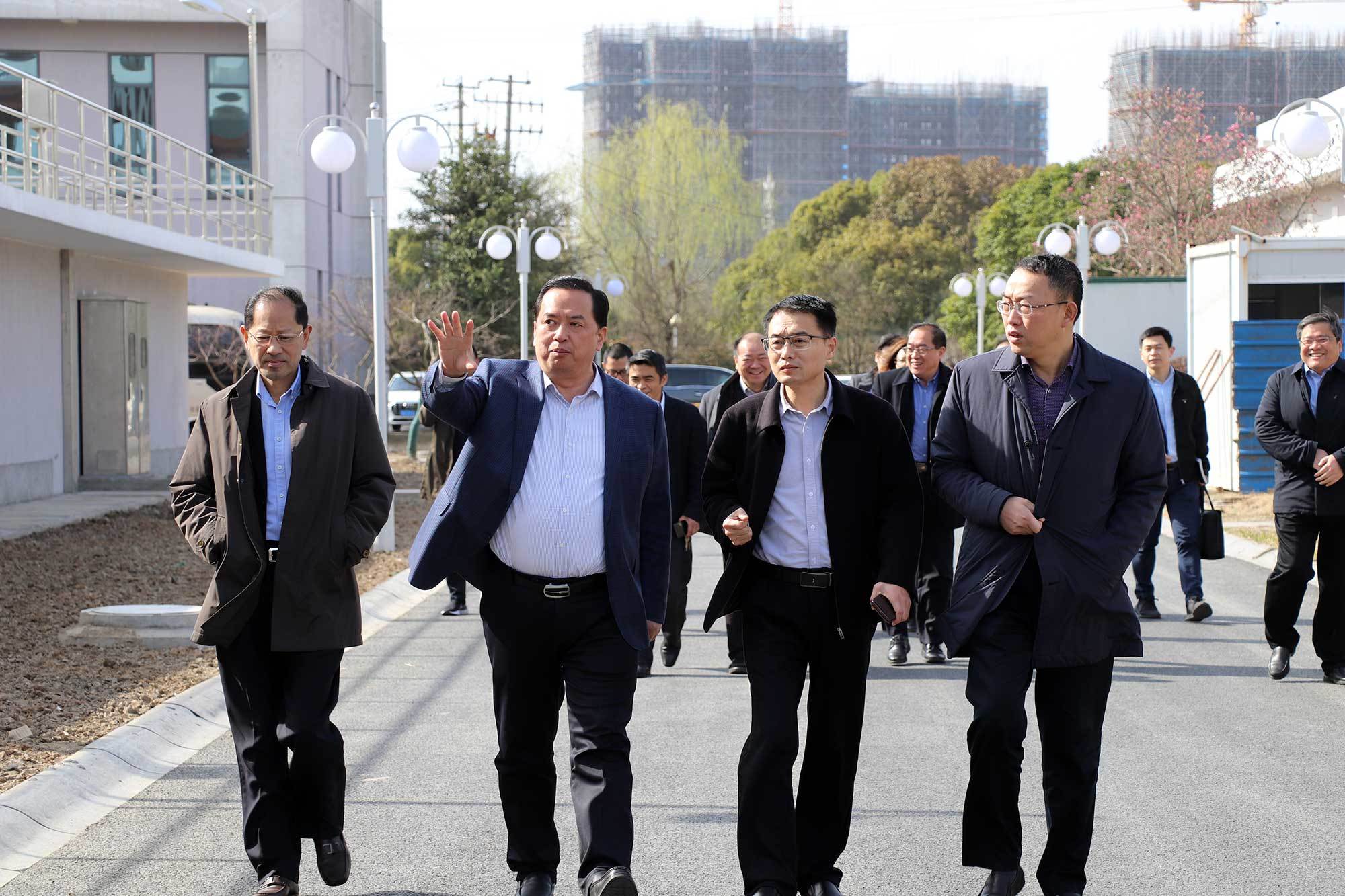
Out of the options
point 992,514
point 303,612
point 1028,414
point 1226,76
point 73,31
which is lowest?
point 303,612

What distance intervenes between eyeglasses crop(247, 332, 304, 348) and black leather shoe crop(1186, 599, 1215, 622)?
777cm

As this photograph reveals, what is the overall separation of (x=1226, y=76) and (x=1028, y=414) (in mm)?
144384

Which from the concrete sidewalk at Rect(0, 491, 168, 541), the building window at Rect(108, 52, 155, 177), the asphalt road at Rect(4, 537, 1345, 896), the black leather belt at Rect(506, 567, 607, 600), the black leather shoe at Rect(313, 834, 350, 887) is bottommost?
the asphalt road at Rect(4, 537, 1345, 896)

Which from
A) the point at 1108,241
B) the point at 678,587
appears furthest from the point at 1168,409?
the point at 1108,241

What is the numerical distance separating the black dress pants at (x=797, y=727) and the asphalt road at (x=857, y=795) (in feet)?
0.83

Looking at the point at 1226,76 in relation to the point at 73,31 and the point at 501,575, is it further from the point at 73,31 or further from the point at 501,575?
the point at 501,575

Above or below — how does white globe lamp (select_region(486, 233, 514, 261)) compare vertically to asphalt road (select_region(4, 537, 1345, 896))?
above

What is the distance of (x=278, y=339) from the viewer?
508 centimetres

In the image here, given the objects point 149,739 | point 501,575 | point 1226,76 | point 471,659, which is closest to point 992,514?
point 501,575

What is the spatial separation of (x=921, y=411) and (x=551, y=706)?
5.20 meters

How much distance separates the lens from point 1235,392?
20.1 meters

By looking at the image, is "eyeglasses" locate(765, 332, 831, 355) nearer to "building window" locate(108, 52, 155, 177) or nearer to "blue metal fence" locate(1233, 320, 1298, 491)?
"blue metal fence" locate(1233, 320, 1298, 491)

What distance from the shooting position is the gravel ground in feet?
23.7

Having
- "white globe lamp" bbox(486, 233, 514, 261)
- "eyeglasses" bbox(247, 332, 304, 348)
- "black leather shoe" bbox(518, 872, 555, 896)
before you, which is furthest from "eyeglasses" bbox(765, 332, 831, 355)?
"white globe lamp" bbox(486, 233, 514, 261)
